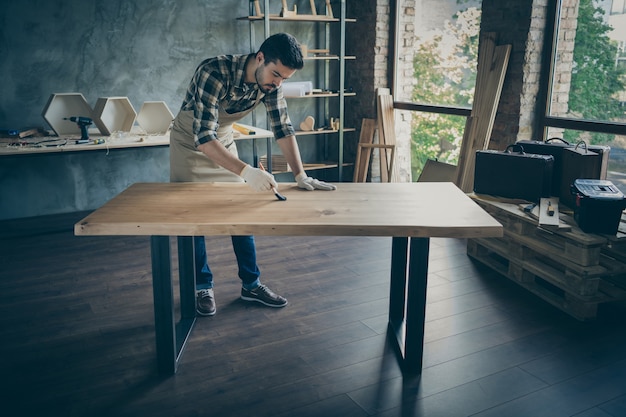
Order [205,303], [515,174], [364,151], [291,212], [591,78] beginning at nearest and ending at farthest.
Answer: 1. [291,212]
2. [205,303]
3. [515,174]
4. [591,78]
5. [364,151]

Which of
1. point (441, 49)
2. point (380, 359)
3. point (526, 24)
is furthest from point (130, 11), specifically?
point (380, 359)

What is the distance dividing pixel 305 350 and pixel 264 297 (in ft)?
1.84

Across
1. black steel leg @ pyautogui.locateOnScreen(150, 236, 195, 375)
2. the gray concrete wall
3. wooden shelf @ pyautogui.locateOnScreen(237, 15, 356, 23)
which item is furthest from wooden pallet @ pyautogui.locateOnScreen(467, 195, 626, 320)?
the gray concrete wall

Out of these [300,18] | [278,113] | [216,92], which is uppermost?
[300,18]

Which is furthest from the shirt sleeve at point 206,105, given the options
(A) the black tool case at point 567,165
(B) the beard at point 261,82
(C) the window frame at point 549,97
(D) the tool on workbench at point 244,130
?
(C) the window frame at point 549,97

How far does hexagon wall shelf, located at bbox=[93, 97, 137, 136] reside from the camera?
4.59 meters

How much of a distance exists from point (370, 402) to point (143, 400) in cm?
92

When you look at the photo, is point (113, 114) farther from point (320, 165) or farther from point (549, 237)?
point (549, 237)

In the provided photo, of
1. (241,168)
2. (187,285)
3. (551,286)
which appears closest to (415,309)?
(241,168)

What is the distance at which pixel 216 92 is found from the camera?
8.38ft

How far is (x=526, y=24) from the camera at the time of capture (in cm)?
401

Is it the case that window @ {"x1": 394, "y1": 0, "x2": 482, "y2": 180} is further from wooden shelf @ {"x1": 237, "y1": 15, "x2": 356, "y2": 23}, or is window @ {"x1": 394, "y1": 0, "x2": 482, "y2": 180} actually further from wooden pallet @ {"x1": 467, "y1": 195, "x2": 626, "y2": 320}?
wooden pallet @ {"x1": 467, "y1": 195, "x2": 626, "y2": 320}

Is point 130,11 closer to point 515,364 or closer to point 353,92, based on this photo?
point 353,92

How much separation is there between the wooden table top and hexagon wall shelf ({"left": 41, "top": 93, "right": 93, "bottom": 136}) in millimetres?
2365
